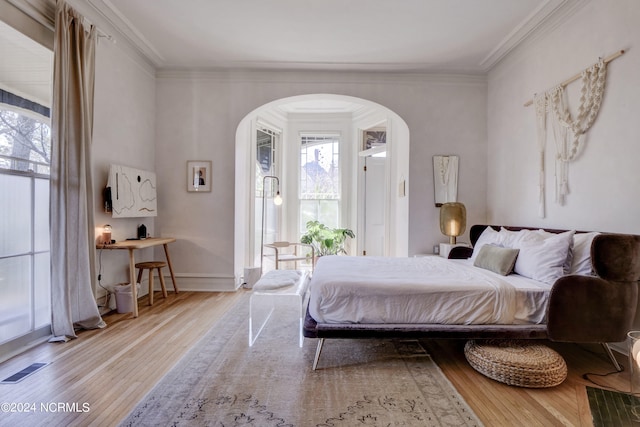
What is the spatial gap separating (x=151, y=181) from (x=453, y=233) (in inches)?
149

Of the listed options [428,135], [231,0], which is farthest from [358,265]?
[231,0]

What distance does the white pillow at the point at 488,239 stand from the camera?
3164 millimetres

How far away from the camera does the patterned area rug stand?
1721mm

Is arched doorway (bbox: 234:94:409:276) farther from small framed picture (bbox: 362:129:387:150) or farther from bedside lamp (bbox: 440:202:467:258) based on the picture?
bedside lamp (bbox: 440:202:467:258)

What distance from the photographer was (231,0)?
114 inches

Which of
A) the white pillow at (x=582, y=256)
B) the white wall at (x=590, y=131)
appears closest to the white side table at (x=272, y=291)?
the white pillow at (x=582, y=256)

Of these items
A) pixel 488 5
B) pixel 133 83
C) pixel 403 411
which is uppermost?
pixel 488 5

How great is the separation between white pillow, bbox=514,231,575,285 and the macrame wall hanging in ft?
2.28

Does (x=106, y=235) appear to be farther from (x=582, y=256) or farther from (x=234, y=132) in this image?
(x=582, y=256)

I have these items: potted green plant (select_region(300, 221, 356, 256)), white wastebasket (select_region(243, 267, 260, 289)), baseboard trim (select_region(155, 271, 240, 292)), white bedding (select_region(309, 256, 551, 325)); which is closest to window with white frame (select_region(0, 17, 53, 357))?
baseboard trim (select_region(155, 271, 240, 292))

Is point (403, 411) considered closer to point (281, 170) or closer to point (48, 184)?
point (48, 184)

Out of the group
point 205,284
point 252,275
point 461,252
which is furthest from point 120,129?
point 461,252

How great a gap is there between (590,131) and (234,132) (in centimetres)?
380

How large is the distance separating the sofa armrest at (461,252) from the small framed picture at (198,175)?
3201 mm
